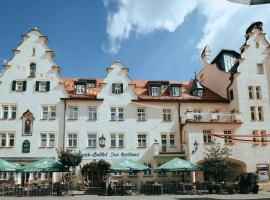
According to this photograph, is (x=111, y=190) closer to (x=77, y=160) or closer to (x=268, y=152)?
A: (x=77, y=160)

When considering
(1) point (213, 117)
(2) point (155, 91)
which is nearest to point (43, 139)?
(2) point (155, 91)

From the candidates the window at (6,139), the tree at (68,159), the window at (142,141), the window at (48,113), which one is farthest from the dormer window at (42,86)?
the window at (142,141)

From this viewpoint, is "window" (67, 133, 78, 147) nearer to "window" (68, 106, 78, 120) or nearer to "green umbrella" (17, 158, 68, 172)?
"window" (68, 106, 78, 120)

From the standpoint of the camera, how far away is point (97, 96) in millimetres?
35219

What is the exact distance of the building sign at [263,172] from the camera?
3356cm

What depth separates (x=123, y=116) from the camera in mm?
35188

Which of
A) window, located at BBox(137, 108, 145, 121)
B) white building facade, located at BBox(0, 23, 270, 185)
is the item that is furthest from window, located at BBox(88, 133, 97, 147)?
window, located at BBox(137, 108, 145, 121)

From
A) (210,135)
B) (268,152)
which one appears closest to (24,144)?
(210,135)

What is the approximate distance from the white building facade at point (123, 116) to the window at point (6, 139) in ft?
0.12

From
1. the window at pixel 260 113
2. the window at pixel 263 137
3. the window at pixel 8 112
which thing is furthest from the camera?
the window at pixel 260 113

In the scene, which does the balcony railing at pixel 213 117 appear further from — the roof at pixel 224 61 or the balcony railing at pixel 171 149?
the roof at pixel 224 61

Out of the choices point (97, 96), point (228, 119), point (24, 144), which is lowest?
point (24, 144)

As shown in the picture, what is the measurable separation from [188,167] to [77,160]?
9.23 meters

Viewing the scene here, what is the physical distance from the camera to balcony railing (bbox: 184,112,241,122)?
3438 centimetres
